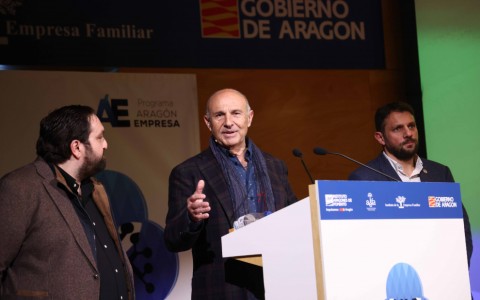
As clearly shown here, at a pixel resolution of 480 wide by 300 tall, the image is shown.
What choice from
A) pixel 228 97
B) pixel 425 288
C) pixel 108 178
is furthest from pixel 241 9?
pixel 425 288

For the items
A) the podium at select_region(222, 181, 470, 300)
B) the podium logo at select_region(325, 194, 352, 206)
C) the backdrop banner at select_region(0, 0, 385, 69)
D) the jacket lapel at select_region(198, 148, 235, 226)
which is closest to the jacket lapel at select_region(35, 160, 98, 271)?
the jacket lapel at select_region(198, 148, 235, 226)

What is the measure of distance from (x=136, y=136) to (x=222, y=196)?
7.21 feet

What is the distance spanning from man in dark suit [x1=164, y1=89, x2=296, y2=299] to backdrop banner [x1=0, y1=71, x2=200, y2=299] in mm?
1865

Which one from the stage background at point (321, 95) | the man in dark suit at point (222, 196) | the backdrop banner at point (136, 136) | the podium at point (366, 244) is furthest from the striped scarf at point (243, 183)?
the stage background at point (321, 95)

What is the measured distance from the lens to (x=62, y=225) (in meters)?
3.37

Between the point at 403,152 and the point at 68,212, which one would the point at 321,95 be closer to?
the point at 403,152

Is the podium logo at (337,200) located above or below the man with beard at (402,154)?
below

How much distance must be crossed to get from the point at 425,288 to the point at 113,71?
143 inches

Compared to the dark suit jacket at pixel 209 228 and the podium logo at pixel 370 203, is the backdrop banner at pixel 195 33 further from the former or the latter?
the podium logo at pixel 370 203

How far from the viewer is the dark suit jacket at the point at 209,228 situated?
139 inches

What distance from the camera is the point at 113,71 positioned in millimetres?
5914

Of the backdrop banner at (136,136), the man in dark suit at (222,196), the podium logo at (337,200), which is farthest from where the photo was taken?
the backdrop banner at (136,136)

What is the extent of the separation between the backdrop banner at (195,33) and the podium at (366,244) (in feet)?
10.4

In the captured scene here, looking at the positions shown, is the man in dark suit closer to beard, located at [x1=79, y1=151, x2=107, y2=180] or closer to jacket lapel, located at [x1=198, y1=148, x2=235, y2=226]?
jacket lapel, located at [x1=198, y1=148, x2=235, y2=226]
